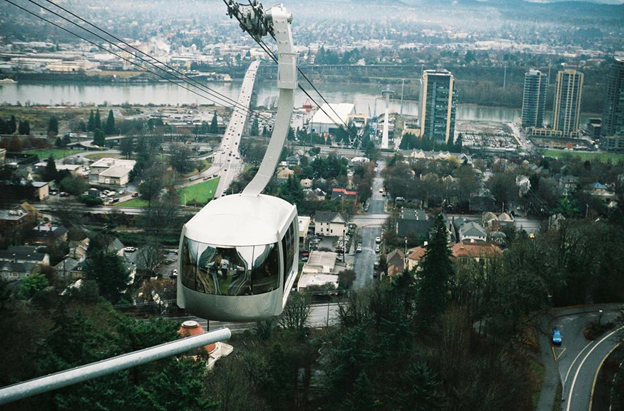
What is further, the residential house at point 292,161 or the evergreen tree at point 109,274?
the residential house at point 292,161

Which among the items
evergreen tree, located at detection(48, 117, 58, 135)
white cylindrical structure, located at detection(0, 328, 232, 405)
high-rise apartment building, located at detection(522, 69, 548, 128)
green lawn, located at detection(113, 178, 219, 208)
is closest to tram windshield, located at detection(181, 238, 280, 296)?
white cylindrical structure, located at detection(0, 328, 232, 405)

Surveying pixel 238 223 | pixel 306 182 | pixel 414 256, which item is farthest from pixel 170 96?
pixel 238 223

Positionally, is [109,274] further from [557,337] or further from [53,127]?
[53,127]

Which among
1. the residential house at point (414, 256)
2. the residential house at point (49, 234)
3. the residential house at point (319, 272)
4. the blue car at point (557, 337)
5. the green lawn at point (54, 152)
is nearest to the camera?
the blue car at point (557, 337)

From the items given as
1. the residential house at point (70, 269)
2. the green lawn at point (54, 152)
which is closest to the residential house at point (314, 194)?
the residential house at point (70, 269)

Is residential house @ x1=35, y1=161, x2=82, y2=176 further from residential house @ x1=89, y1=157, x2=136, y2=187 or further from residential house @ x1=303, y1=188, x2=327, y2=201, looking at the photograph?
residential house @ x1=303, y1=188, x2=327, y2=201

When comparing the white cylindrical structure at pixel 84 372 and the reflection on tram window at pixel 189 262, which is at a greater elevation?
the white cylindrical structure at pixel 84 372

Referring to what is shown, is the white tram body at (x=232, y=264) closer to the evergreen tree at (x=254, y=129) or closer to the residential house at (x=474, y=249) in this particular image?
the residential house at (x=474, y=249)
